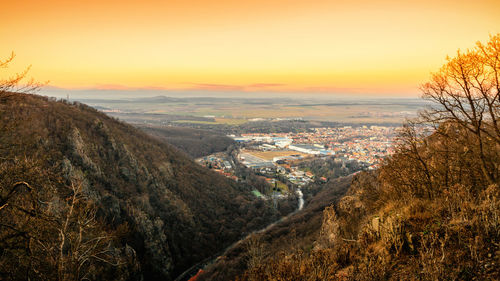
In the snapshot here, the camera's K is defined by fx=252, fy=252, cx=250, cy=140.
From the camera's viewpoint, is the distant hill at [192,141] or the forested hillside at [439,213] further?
the distant hill at [192,141]

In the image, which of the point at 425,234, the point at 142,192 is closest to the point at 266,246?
the point at 142,192

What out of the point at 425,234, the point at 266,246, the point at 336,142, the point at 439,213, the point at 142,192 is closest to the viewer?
the point at 425,234

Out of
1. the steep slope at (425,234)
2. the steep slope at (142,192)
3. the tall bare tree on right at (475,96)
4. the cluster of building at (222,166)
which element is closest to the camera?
the steep slope at (425,234)

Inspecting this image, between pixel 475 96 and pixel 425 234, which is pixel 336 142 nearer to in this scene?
pixel 475 96

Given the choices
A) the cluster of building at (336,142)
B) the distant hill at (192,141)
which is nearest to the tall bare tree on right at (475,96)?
the cluster of building at (336,142)

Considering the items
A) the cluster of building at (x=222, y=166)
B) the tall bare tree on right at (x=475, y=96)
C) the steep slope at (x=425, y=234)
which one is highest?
the tall bare tree on right at (x=475, y=96)

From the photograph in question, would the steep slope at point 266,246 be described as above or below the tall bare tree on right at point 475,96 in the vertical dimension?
below

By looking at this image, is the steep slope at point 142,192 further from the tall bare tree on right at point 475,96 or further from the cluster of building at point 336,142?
the cluster of building at point 336,142

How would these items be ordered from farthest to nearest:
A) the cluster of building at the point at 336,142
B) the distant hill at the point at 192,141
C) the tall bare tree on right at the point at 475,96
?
the cluster of building at the point at 336,142 → the distant hill at the point at 192,141 → the tall bare tree on right at the point at 475,96
